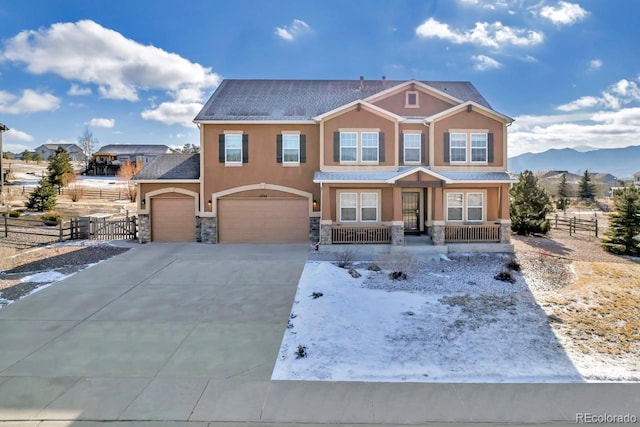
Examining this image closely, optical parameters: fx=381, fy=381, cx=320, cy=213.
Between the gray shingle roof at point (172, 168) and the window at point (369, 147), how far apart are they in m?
7.90

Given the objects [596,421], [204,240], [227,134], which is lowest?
[596,421]

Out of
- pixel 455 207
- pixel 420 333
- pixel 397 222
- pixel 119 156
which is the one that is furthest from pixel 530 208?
pixel 119 156

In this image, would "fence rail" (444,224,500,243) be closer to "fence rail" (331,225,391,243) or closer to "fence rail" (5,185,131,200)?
"fence rail" (331,225,391,243)

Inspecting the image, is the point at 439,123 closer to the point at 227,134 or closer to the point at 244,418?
the point at 227,134

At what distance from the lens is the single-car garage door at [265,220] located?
703 inches

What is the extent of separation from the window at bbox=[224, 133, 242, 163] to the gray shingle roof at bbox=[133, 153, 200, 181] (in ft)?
5.93

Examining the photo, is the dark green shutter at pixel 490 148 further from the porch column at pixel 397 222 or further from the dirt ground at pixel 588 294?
the porch column at pixel 397 222

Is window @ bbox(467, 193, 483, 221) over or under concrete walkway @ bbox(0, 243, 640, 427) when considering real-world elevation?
over

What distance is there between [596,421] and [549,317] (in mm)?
3951

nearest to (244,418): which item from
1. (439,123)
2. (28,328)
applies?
(28,328)

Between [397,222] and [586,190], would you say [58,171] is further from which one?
[586,190]

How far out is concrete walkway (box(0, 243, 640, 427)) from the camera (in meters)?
5.06

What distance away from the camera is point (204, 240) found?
17766 mm

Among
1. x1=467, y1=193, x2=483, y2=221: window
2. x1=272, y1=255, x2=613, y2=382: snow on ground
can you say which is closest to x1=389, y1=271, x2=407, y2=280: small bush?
x1=272, y1=255, x2=613, y2=382: snow on ground
